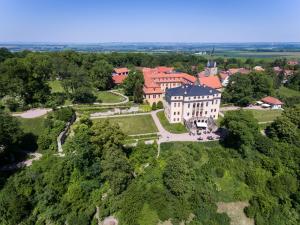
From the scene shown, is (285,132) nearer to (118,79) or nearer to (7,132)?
(7,132)

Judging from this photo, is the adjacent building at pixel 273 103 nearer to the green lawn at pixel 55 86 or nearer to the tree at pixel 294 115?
the tree at pixel 294 115

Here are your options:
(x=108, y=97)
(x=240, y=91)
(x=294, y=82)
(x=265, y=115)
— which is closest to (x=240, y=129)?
(x=265, y=115)

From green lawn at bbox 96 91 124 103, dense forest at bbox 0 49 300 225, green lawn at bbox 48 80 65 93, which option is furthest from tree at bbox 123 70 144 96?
dense forest at bbox 0 49 300 225

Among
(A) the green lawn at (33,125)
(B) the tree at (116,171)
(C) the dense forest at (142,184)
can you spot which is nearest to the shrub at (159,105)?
(C) the dense forest at (142,184)

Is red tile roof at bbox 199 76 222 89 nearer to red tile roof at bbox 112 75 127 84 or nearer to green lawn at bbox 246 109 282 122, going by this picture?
green lawn at bbox 246 109 282 122

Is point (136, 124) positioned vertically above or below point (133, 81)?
below
